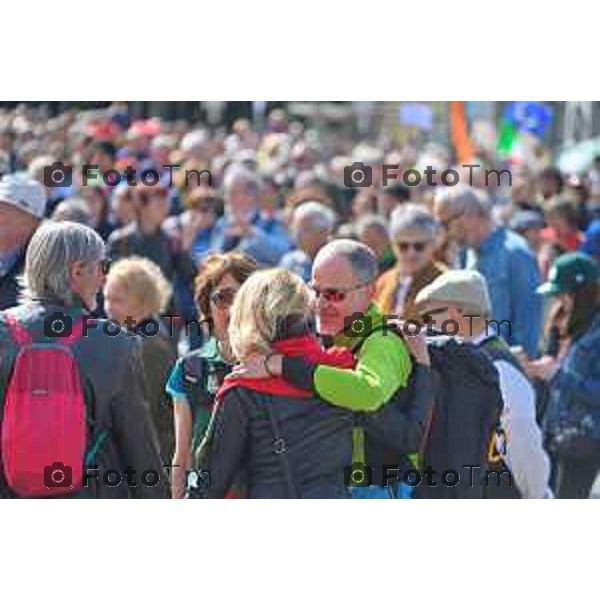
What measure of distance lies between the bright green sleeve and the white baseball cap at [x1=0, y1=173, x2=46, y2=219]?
7.29ft

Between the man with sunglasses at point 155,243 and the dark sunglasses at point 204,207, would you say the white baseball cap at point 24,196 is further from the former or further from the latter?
the dark sunglasses at point 204,207

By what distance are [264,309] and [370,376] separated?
15.5 inches

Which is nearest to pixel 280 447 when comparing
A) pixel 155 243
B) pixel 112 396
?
pixel 112 396

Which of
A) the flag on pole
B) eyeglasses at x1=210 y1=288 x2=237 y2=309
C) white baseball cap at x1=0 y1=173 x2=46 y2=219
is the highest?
the flag on pole

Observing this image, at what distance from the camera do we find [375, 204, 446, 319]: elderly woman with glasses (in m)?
8.97

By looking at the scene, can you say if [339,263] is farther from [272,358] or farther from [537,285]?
[537,285]

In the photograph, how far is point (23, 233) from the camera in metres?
7.31

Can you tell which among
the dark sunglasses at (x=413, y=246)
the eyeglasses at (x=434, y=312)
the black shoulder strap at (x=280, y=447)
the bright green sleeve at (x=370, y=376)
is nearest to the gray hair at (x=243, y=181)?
the dark sunglasses at (x=413, y=246)

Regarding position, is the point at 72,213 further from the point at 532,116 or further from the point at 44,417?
the point at 532,116

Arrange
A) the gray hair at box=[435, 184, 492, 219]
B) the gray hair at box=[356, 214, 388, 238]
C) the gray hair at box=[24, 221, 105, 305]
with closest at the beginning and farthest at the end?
the gray hair at box=[24, 221, 105, 305] < the gray hair at box=[435, 184, 492, 219] < the gray hair at box=[356, 214, 388, 238]

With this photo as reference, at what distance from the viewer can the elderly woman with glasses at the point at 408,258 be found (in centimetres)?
897

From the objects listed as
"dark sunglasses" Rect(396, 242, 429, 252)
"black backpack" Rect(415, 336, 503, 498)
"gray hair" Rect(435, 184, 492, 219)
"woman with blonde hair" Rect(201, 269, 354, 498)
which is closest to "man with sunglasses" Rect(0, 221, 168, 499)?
"woman with blonde hair" Rect(201, 269, 354, 498)

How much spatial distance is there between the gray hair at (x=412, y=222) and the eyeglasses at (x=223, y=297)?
3.05m

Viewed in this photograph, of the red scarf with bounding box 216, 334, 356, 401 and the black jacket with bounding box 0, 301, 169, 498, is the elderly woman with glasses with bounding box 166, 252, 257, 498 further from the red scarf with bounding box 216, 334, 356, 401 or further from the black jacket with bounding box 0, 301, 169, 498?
the red scarf with bounding box 216, 334, 356, 401
